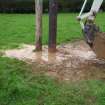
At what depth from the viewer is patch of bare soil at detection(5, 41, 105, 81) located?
723cm

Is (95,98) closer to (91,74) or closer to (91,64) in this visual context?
(91,74)

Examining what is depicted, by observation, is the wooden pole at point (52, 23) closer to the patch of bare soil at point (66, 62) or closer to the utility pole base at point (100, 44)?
the patch of bare soil at point (66, 62)

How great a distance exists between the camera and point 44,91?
6.27 m

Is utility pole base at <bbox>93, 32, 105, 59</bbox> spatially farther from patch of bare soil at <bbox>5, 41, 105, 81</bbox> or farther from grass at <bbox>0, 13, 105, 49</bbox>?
grass at <bbox>0, 13, 105, 49</bbox>

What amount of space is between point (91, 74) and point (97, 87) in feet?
2.56

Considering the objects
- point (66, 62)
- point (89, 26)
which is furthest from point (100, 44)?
point (66, 62)

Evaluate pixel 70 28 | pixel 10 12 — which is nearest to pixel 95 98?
pixel 70 28

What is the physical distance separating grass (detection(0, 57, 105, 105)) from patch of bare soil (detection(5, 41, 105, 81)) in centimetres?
40

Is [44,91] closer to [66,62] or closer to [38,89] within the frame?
[38,89]

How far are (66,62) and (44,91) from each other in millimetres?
1891

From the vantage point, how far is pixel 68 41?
10.9 m

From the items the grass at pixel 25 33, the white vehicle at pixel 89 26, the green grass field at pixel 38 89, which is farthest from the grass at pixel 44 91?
the grass at pixel 25 33

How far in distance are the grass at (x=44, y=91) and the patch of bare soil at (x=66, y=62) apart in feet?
1.31

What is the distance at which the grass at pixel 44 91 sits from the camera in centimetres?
590
